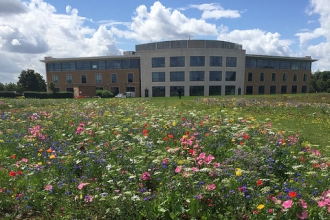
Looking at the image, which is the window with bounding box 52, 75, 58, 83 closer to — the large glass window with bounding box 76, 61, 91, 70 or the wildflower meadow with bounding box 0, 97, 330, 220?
the large glass window with bounding box 76, 61, 91, 70

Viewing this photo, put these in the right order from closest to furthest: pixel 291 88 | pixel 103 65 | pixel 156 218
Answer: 1. pixel 156 218
2. pixel 103 65
3. pixel 291 88

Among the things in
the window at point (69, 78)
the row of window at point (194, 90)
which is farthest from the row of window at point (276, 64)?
the window at point (69, 78)

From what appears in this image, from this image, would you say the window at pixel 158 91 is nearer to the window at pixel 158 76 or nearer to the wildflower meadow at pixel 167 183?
the window at pixel 158 76

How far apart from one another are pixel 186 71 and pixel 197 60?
3.45 metres

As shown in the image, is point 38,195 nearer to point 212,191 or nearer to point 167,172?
point 167,172

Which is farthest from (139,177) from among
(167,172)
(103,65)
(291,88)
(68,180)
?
(291,88)

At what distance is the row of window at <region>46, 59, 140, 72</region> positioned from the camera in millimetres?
59969

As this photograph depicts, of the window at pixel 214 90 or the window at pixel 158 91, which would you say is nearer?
the window at pixel 214 90

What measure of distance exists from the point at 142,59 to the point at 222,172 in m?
55.2

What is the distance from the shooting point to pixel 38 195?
345 cm

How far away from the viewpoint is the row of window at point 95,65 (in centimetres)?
5997

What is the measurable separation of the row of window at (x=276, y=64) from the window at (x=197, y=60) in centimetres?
1291

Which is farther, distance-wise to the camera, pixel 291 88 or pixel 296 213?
pixel 291 88

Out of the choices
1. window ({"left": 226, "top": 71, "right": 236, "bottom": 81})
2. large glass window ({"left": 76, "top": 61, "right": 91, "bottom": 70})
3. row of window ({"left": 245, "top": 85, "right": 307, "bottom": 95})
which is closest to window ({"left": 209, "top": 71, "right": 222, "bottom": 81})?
window ({"left": 226, "top": 71, "right": 236, "bottom": 81})
